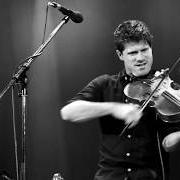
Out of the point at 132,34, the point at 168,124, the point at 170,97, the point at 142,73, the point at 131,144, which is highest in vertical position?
the point at 132,34

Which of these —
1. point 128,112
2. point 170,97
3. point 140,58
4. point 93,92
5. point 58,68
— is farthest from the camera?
point 58,68

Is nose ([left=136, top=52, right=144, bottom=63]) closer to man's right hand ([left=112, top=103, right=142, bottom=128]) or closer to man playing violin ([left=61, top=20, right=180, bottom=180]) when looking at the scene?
man playing violin ([left=61, top=20, right=180, bottom=180])

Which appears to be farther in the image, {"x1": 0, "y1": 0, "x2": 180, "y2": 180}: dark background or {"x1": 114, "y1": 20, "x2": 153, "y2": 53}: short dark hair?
{"x1": 0, "y1": 0, "x2": 180, "y2": 180}: dark background

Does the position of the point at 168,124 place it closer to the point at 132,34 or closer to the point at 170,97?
the point at 170,97

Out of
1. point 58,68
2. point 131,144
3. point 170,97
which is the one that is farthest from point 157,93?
point 58,68

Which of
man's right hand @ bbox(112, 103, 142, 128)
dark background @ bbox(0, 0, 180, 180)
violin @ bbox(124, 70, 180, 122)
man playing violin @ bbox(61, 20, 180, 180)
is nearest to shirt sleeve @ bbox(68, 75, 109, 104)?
man playing violin @ bbox(61, 20, 180, 180)

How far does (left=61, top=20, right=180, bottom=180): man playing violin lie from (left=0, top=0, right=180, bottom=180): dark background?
1.79ft

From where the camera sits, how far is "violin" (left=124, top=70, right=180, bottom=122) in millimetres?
1834

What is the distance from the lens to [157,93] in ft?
6.20

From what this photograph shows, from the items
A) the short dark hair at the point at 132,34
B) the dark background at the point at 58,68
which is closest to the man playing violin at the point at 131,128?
the short dark hair at the point at 132,34

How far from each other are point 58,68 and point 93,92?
0.75 m

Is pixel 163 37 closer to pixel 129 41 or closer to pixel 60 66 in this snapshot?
pixel 129 41

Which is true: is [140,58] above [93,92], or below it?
above

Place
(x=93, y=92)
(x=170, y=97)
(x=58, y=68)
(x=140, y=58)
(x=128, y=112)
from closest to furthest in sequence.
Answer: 1. (x=128, y=112)
2. (x=170, y=97)
3. (x=140, y=58)
4. (x=93, y=92)
5. (x=58, y=68)
